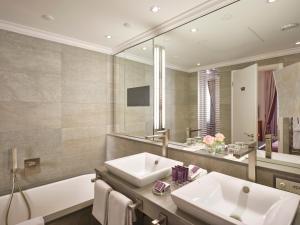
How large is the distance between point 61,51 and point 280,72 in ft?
8.48

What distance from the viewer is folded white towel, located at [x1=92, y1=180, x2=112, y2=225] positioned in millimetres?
1372

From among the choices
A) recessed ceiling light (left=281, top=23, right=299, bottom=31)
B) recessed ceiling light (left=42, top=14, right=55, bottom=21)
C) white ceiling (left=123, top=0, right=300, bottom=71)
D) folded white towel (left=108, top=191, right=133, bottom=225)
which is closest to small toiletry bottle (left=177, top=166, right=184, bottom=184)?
folded white towel (left=108, top=191, right=133, bottom=225)

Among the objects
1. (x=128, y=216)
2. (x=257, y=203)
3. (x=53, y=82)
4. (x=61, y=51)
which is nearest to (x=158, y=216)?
(x=128, y=216)

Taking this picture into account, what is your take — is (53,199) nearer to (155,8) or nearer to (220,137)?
(220,137)

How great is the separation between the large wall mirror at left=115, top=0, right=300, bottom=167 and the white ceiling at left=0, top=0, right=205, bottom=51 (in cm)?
30

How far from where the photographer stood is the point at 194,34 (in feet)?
6.55

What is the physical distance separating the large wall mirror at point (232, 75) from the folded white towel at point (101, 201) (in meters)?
0.99

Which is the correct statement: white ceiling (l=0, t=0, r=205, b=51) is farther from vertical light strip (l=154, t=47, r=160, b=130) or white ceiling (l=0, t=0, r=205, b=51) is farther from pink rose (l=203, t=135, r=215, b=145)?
pink rose (l=203, t=135, r=215, b=145)

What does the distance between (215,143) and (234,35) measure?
114 centimetres

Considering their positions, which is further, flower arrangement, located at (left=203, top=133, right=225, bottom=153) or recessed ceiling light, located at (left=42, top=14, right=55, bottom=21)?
recessed ceiling light, located at (left=42, top=14, right=55, bottom=21)

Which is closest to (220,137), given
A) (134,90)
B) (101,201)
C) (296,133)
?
(296,133)

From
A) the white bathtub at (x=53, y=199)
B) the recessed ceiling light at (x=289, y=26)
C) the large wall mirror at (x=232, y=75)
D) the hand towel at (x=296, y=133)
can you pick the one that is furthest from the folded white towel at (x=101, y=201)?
the recessed ceiling light at (x=289, y=26)

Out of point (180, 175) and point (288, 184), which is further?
point (180, 175)

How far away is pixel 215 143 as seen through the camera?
1646 mm
